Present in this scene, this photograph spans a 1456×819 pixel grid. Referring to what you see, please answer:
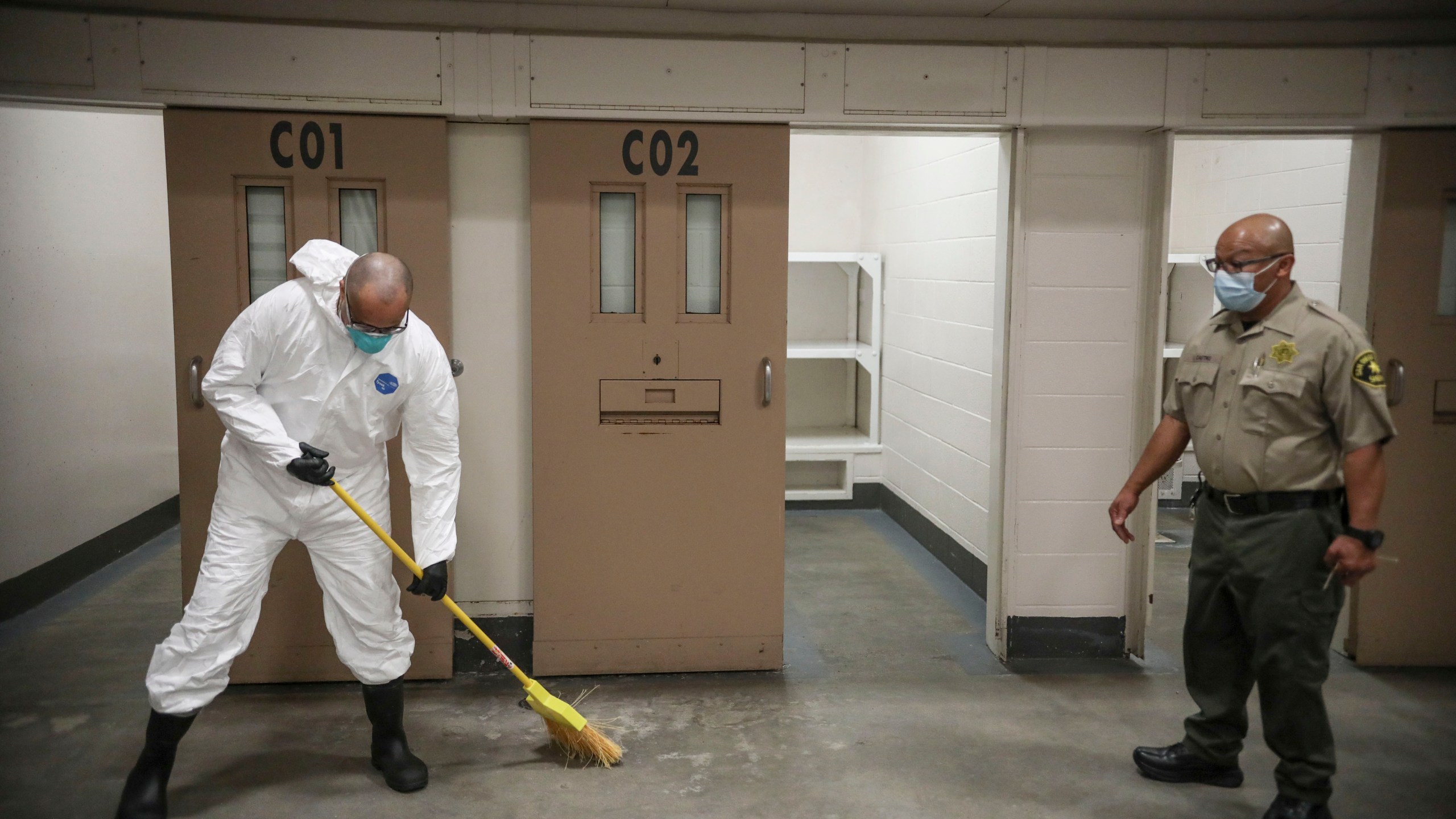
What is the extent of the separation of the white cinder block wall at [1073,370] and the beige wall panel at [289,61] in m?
Answer: 2.17

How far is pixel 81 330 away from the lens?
486cm

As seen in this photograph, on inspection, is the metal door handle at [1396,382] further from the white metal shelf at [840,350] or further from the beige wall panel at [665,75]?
the white metal shelf at [840,350]

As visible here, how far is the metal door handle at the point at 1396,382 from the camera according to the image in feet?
12.3

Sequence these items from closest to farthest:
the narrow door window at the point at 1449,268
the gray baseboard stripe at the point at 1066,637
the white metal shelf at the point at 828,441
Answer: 1. the narrow door window at the point at 1449,268
2. the gray baseboard stripe at the point at 1066,637
3. the white metal shelf at the point at 828,441

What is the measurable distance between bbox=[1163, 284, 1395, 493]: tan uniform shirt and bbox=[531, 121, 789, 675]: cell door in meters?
1.47

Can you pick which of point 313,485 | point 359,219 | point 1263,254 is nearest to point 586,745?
point 313,485

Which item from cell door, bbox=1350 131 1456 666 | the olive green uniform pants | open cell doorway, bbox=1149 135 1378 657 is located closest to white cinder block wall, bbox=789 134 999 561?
open cell doorway, bbox=1149 135 1378 657

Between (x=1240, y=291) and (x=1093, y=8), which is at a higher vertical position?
(x=1093, y=8)

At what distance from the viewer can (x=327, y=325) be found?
2.79m

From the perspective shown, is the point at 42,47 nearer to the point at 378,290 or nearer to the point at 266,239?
the point at 266,239

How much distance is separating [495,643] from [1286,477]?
2592mm

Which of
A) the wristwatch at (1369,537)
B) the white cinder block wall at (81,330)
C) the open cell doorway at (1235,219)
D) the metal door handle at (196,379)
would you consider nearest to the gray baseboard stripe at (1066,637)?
the open cell doorway at (1235,219)

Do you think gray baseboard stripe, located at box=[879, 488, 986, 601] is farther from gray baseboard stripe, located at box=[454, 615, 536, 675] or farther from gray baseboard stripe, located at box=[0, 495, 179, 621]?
gray baseboard stripe, located at box=[0, 495, 179, 621]

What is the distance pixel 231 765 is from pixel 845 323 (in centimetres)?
470
